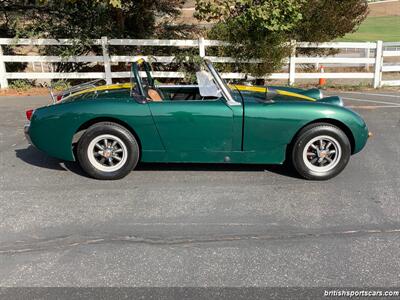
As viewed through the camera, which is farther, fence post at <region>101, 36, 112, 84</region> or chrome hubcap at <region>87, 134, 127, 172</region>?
fence post at <region>101, 36, 112, 84</region>

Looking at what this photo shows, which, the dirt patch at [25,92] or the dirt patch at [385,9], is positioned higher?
the dirt patch at [385,9]

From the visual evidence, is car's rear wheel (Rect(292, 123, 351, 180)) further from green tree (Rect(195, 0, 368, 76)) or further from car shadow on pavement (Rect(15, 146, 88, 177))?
green tree (Rect(195, 0, 368, 76))

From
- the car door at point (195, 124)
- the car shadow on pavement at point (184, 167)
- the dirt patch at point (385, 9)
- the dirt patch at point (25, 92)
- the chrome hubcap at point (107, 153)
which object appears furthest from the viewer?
the dirt patch at point (385, 9)

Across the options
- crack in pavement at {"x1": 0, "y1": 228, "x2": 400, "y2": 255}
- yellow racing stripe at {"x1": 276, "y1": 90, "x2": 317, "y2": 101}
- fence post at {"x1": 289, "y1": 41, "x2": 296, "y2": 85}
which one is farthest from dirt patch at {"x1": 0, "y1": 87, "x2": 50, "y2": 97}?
crack in pavement at {"x1": 0, "y1": 228, "x2": 400, "y2": 255}

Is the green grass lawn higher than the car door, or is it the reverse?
the green grass lawn

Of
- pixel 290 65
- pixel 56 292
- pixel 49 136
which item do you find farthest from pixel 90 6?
pixel 56 292

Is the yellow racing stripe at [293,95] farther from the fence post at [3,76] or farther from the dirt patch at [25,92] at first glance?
the fence post at [3,76]

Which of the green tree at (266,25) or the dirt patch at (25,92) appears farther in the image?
the dirt patch at (25,92)

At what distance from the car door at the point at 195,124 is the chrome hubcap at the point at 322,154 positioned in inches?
34.1

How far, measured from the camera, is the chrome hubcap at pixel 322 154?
4375mm

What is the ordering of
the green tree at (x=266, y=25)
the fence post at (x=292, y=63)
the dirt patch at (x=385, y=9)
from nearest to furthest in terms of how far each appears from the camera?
the green tree at (x=266, y=25), the fence post at (x=292, y=63), the dirt patch at (x=385, y=9)

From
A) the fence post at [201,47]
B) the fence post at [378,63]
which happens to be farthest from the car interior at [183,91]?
the fence post at [378,63]

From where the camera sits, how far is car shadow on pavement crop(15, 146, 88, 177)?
193 inches

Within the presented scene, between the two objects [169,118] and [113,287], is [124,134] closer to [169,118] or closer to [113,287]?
[169,118]
